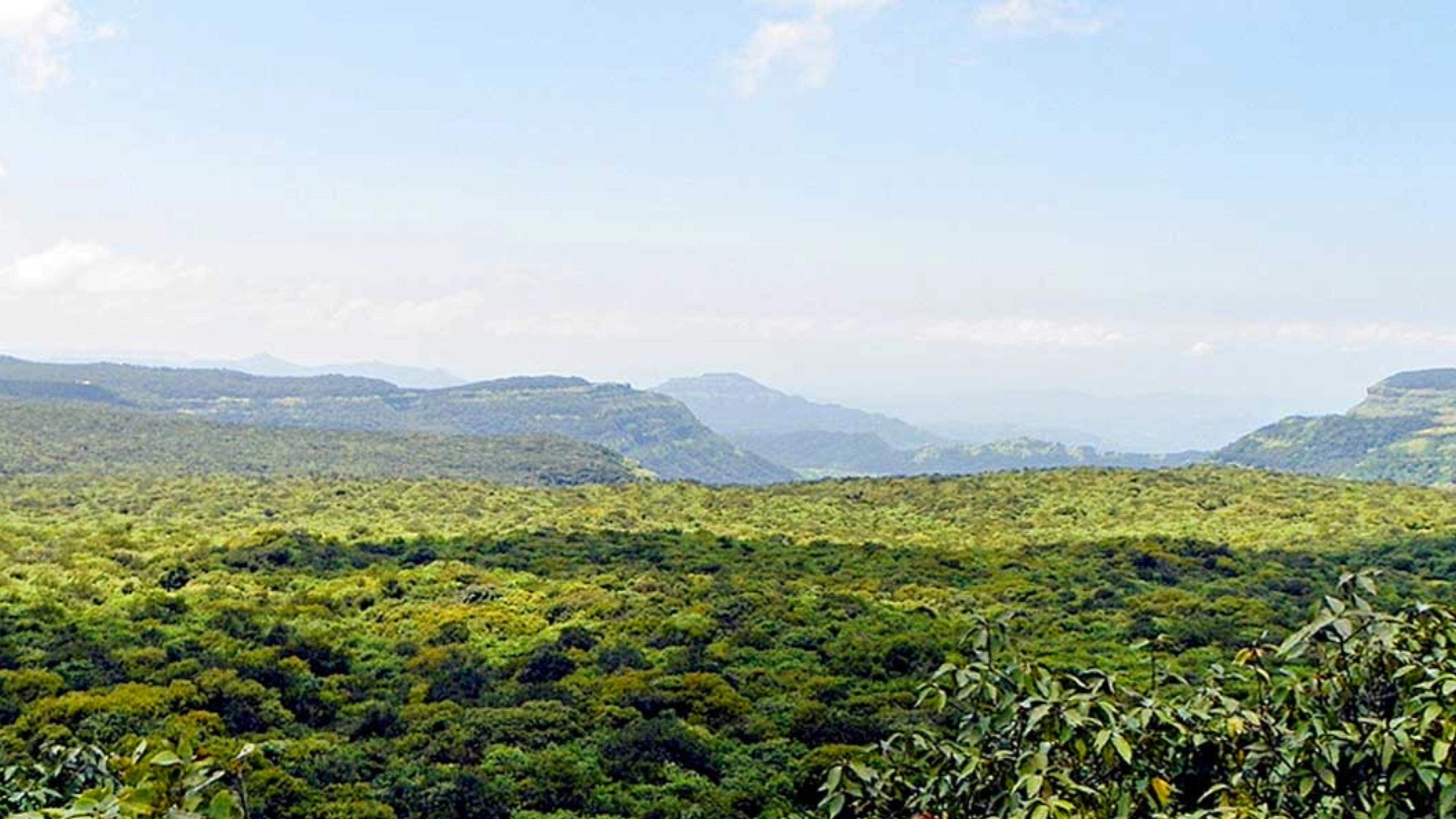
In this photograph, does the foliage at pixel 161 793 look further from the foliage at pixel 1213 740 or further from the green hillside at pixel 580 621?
the foliage at pixel 1213 740

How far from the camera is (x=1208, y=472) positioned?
2694 inches

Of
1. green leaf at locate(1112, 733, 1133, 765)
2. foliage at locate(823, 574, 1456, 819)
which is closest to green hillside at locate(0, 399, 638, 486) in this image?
foliage at locate(823, 574, 1456, 819)

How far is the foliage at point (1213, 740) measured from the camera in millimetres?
4469

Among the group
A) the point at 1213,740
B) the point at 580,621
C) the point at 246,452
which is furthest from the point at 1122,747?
the point at 246,452

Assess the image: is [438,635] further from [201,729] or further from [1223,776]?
[1223,776]

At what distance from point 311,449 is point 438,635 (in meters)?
100

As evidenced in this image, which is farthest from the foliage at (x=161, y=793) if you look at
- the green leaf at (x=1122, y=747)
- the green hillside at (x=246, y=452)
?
the green hillside at (x=246, y=452)

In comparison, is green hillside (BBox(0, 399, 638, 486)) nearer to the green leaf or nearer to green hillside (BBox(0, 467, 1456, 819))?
green hillside (BBox(0, 467, 1456, 819))

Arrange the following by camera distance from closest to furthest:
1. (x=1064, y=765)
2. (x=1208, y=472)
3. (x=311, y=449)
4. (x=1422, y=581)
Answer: (x=1064, y=765) → (x=1422, y=581) → (x=1208, y=472) → (x=311, y=449)

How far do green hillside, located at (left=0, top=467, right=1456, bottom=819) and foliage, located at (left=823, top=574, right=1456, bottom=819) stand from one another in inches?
23.1

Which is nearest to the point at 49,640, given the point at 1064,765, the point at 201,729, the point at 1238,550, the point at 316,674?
the point at 316,674

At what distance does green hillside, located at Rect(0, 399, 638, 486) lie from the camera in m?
94.1

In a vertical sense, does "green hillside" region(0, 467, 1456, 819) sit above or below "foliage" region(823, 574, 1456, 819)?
below

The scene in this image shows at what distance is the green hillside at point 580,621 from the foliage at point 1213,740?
59cm
